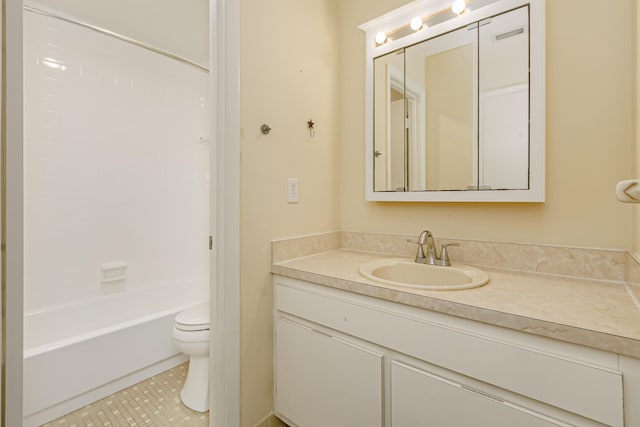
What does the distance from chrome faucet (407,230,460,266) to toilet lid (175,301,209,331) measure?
1.21 metres

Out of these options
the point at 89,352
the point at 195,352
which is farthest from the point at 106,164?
the point at 195,352

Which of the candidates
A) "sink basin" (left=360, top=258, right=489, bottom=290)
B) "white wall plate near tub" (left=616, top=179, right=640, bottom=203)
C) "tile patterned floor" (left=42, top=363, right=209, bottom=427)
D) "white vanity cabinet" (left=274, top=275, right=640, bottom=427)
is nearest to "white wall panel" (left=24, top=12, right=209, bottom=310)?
"tile patterned floor" (left=42, top=363, right=209, bottom=427)

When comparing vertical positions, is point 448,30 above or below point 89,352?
above

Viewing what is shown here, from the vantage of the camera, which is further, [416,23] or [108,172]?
[108,172]

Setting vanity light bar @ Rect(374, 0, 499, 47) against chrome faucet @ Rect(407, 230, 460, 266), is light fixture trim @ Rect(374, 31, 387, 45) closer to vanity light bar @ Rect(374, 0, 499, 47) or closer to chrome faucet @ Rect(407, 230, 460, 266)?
vanity light bar @ Rect(374, 0, 499, 47)

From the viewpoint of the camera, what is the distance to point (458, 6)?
132 centimetres

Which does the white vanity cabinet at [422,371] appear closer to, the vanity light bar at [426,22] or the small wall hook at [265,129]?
the small wall hook at [265,129]

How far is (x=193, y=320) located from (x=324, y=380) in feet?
2.89

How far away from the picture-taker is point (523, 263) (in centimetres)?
120

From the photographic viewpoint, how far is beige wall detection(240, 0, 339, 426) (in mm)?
1271

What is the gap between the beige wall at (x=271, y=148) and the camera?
1.27 metres

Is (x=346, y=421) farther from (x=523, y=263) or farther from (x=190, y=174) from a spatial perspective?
(x=190, y=174)

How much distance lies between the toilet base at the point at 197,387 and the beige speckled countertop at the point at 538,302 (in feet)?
2.78

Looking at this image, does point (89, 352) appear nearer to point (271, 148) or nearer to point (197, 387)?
point (197, 387)
